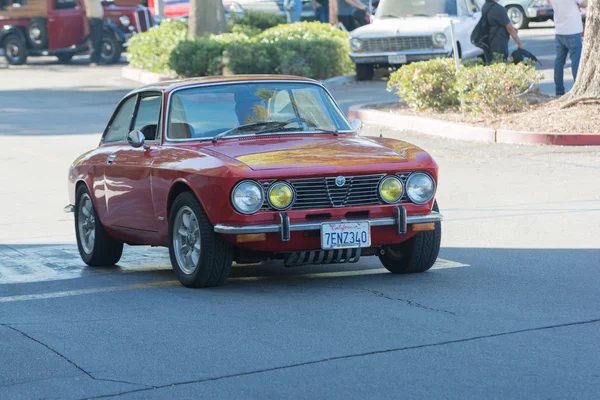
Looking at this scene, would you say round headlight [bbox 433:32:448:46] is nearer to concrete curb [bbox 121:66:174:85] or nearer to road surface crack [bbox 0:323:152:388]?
concrete curb [bbox 121:66:174:85]

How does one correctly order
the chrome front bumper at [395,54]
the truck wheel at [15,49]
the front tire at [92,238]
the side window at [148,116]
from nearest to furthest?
the side window at [148,116] < the front tire at [92,238] < the chrome front bumper at [395,54] < the truck wheel at [15,49]

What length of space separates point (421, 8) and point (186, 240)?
1744 cm

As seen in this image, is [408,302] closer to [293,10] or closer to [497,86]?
[497,86]

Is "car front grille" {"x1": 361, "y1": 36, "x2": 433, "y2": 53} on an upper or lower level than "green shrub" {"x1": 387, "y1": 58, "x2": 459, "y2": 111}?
upper

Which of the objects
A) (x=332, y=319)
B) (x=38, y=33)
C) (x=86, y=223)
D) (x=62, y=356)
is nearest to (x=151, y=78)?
(x=38, y=33)

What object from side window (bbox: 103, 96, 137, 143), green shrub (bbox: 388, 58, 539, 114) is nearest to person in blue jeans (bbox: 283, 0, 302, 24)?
green shrub (bbox: 388, 58, 539, 114)

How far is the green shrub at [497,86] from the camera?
17391mm

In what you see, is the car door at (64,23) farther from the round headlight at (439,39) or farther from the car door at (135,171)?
the car door at (135,171)

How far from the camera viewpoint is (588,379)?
5492 millimetres

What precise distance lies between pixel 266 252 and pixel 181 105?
1549 millimetres

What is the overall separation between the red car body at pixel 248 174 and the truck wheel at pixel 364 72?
53.8 ft

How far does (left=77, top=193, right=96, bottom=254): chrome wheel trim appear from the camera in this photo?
9766 mm

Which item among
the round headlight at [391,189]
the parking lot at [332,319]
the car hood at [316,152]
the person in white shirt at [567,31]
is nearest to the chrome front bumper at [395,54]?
the person in white shirt at [567,31]

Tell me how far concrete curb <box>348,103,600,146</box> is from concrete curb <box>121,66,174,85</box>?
8.00 metres
